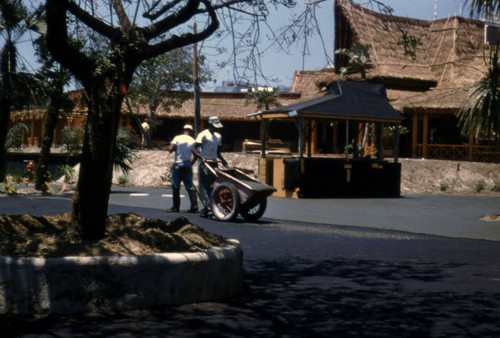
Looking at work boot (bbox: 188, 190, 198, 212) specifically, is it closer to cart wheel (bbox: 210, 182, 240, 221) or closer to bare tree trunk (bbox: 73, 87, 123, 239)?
cart wheel (bbox: 210, 182, 240, 221)

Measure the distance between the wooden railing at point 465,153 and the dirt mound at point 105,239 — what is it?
27.1 metres

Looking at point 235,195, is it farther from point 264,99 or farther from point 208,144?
point 264,99

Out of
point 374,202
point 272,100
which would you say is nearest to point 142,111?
point 272,100

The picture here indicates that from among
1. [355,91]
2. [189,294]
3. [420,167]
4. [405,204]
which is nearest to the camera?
[189,294]

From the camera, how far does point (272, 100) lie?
47.4 metres

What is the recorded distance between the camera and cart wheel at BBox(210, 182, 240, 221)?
1232 centimetres

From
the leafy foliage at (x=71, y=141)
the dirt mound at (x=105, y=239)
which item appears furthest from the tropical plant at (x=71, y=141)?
the dirt mound at (x=105, y=239)

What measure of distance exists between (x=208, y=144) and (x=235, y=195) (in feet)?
4.33

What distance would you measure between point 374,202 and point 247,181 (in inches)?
288

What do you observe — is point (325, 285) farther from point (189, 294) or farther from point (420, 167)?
point (420, 167)

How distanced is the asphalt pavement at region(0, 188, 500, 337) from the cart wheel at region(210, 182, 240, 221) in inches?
11.8

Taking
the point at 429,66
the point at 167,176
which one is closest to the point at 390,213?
the point at 167,176

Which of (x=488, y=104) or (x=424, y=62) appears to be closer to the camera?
(x=488, y=104)

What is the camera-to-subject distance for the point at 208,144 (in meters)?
13.1
